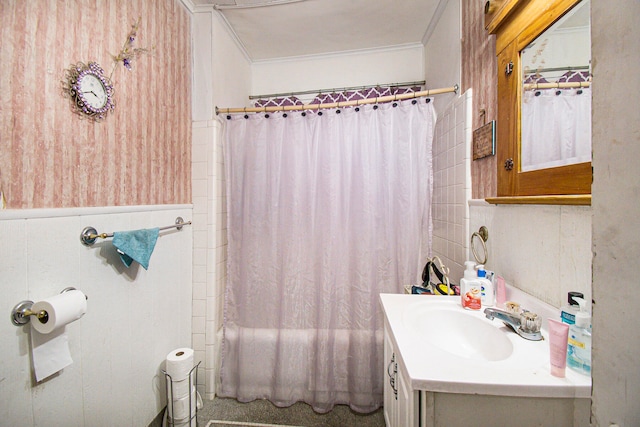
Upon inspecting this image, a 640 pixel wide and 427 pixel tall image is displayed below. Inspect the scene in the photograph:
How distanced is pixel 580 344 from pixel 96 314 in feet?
5.36

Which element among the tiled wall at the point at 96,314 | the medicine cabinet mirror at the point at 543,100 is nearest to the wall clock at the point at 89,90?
the tiled wall at the point at 96,314

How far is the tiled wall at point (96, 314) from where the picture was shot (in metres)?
0.75

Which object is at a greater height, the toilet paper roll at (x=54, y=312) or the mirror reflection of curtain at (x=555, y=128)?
the mirror reflection of curtain at (x=555, y=128)

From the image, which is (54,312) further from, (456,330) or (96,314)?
(456,330)

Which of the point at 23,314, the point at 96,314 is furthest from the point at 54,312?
the point at 96,314

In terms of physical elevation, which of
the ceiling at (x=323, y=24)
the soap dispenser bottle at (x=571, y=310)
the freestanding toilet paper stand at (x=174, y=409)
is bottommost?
the freestanding toilet paper stand at (x=174, y=409)

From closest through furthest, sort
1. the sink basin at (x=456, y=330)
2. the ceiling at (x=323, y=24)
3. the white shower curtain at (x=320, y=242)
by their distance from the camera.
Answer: the sink basin at (x=456, y=330), the white shower curtain at (x=320, y=242), the ceiling at (x=323, y=24)

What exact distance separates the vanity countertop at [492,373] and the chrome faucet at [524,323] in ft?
0.06

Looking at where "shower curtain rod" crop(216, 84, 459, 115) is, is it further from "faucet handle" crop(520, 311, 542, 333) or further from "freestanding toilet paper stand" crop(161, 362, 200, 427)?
"freestanding toilet paper stand" crop(161, 362, 200, 427)

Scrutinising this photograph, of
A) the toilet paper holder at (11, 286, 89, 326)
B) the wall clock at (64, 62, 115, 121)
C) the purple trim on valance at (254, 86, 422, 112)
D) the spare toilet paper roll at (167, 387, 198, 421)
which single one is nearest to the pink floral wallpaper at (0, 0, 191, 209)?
the wall clock at (64, 62, 115, 121)

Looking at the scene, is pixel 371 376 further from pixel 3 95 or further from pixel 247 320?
pixel 3 95

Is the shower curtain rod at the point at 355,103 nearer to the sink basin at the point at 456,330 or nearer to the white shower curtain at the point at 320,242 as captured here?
the white shower curtain at the point at 320,242

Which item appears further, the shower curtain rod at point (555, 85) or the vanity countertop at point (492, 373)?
the shower curtain rod at point (555, 85)

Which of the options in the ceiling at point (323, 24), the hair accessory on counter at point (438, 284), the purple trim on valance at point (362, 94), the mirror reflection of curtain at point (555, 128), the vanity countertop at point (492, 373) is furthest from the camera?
the purple trim on valance at point (362, 94)
